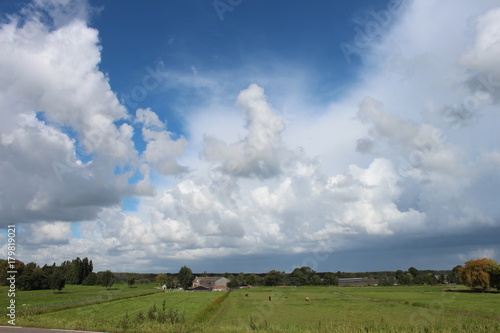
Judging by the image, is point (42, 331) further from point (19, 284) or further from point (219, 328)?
point (19, 284)

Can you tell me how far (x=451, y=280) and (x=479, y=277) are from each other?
112631mm

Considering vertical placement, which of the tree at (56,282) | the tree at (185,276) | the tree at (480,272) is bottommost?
the tree at (185,276)

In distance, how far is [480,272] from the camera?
100000 millimetres

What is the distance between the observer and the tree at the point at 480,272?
9869cm

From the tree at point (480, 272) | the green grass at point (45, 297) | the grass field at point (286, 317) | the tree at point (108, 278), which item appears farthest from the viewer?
the tree at point (108, 278)

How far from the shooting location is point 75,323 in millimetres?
26922

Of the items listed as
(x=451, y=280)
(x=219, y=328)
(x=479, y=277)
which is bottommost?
(x=451, y=280)

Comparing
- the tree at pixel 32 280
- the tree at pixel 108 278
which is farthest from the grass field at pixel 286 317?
the tree at pixel 108 278

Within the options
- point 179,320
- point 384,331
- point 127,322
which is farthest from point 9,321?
point 384,331

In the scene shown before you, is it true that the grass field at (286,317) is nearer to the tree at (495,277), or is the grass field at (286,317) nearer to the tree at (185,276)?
the tree at (495,277)

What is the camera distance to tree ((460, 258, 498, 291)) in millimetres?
98688

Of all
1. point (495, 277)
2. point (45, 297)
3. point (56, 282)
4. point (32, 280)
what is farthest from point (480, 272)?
point (32, 280)

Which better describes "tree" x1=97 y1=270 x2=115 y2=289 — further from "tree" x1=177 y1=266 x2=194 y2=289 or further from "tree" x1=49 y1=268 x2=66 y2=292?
"tree" x1=49 y1=268 x2=66 y2=292

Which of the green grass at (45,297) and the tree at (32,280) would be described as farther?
the tree at (32,280)
